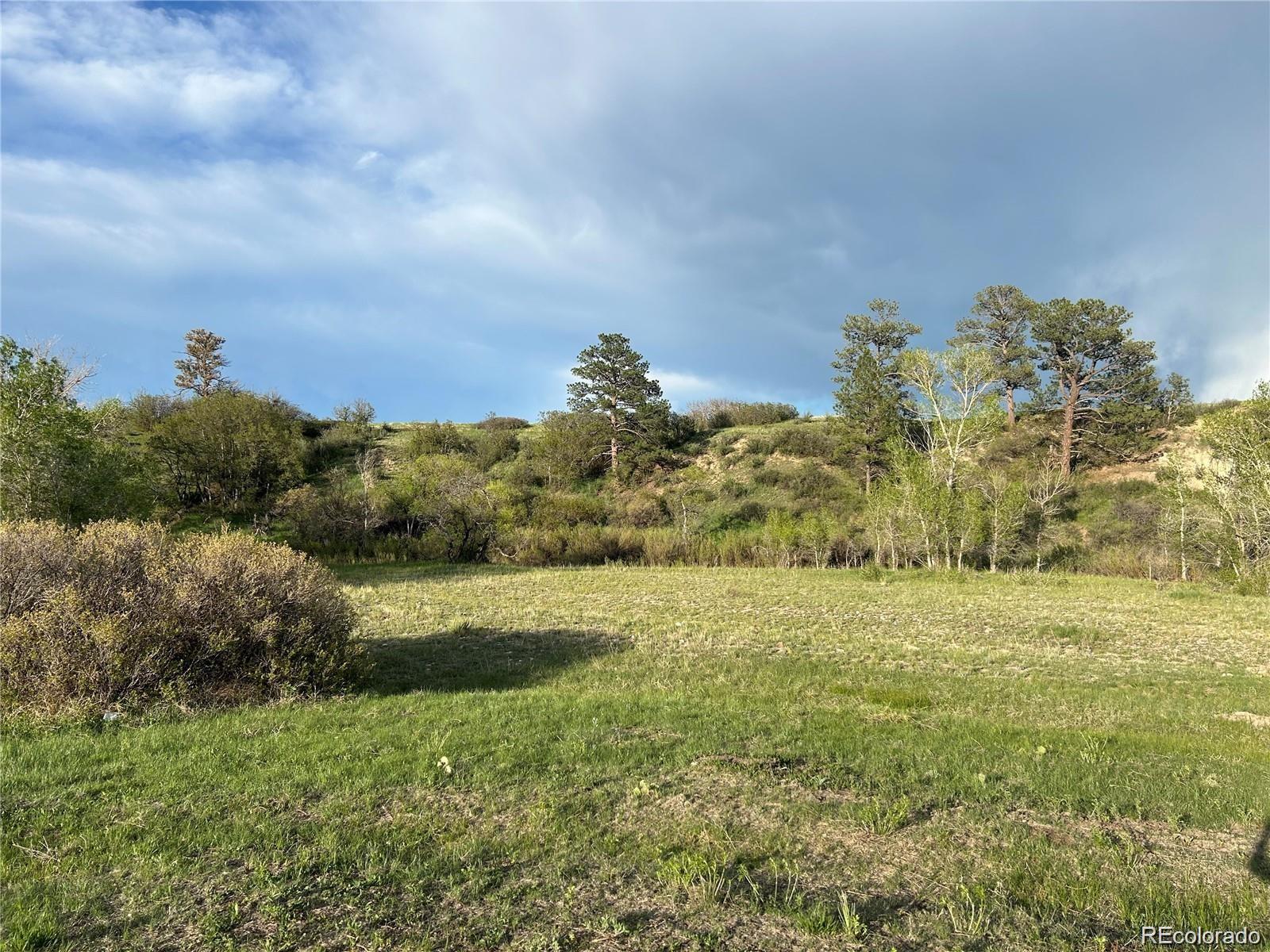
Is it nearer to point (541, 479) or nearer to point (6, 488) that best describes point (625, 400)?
point (541, 479)

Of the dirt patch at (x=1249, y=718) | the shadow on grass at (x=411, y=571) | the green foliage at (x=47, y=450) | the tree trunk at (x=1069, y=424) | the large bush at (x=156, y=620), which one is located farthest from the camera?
the tree trunk at (x=1069, y=424)

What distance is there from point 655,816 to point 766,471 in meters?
51.8

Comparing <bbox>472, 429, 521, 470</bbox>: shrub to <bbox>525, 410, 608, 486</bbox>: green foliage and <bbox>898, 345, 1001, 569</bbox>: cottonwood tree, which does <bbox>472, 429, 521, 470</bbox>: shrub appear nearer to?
<bbox>525, 410, 608, 486</bbox>: green foliage

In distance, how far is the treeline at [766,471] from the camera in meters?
28.3

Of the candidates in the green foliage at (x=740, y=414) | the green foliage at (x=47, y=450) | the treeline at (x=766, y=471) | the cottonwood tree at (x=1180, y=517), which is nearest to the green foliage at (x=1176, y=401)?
the treeline at (x=766, y=471)

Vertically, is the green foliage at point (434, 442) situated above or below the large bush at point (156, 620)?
above

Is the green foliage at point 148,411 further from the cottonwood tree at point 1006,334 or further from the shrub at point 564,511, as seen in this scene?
the cottonwood tree at point 1006,334

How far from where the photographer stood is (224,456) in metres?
49.1

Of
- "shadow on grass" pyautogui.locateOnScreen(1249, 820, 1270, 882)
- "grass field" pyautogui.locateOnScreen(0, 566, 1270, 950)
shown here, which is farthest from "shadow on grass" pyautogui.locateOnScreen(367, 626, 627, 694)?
"shadow on grass" pyautogui.locateOnScreen(1249, 820, 1270, 882)

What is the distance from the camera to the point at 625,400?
61156mm

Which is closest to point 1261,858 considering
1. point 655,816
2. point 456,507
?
point 655,816

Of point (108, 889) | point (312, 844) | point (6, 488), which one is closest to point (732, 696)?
point (312, 844)

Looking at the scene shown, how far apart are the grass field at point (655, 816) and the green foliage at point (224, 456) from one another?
45097 millimetres

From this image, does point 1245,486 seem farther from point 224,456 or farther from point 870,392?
point 224,456
